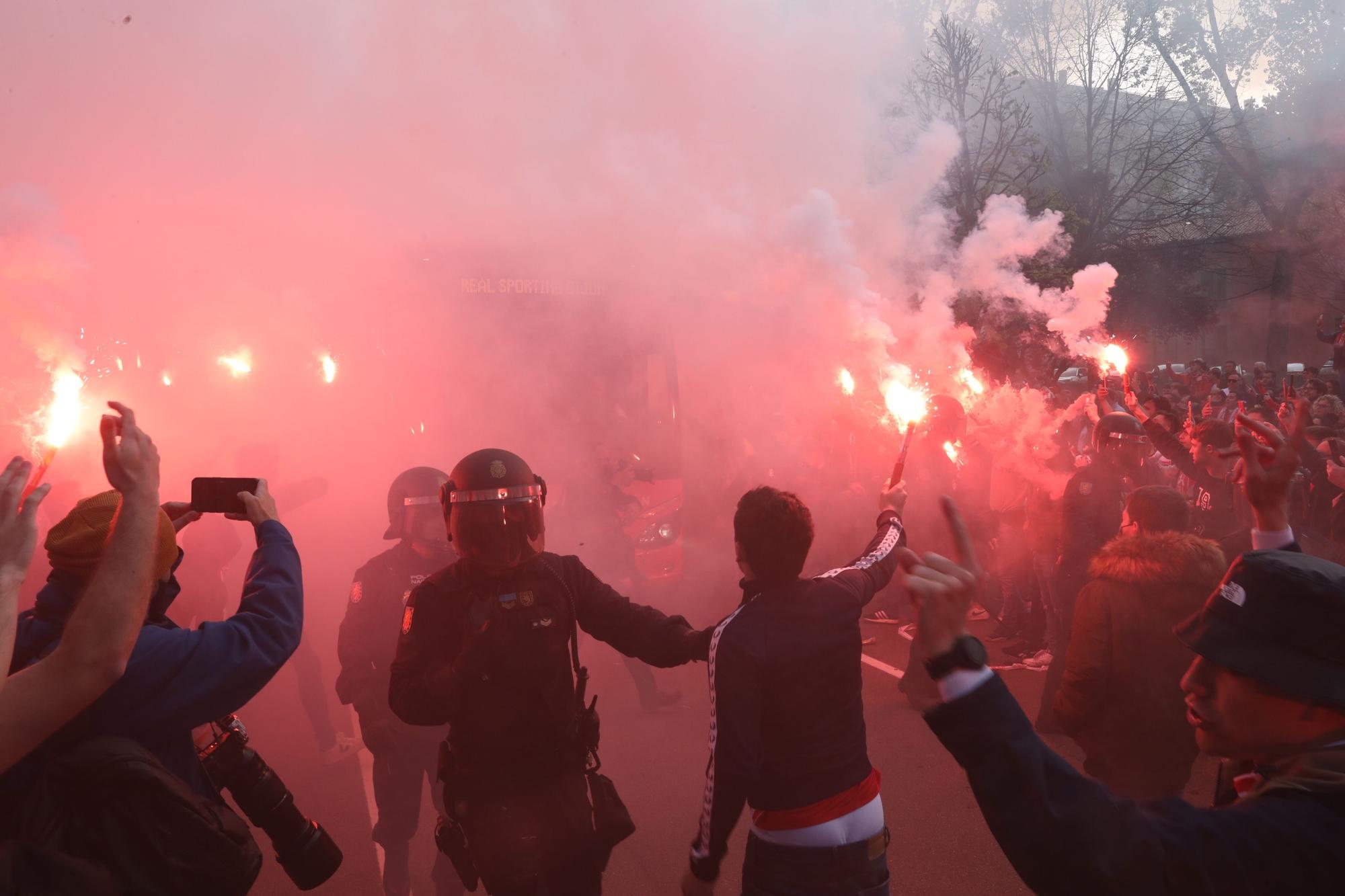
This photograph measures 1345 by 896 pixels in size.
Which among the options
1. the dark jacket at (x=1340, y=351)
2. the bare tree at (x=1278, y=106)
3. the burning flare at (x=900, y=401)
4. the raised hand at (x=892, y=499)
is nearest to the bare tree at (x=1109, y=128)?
the bare tree at (x=1278, y=106)

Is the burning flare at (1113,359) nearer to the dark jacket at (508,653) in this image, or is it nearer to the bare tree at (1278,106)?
the dark jacket at (508,653)

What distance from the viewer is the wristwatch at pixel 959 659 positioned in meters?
1.10

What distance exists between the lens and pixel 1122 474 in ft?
15.6

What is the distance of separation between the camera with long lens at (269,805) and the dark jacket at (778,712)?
0.92 meters

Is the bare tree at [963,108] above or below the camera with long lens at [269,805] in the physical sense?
above

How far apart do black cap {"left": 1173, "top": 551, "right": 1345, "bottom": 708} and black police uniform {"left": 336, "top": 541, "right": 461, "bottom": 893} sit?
8.85ft

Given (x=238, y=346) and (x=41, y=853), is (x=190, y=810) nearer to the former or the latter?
(x=41, y=853)

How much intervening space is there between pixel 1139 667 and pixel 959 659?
6.14ft

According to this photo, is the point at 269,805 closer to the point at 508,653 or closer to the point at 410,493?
the point at 508,653

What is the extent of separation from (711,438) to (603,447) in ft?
7.35

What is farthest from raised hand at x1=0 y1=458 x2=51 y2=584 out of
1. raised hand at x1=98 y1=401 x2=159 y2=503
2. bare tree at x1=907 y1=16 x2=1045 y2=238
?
bare tree at x1=907 y1=16 x2=1045 y2=238

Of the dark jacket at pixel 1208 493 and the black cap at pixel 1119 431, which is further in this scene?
the black cap at pixel 1119 431

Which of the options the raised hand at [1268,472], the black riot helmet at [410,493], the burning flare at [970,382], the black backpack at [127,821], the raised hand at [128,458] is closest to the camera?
the black backpack at [127,821]

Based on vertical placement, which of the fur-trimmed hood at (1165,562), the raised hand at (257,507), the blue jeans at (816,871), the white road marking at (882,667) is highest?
A: the raised hand at (257,507)
